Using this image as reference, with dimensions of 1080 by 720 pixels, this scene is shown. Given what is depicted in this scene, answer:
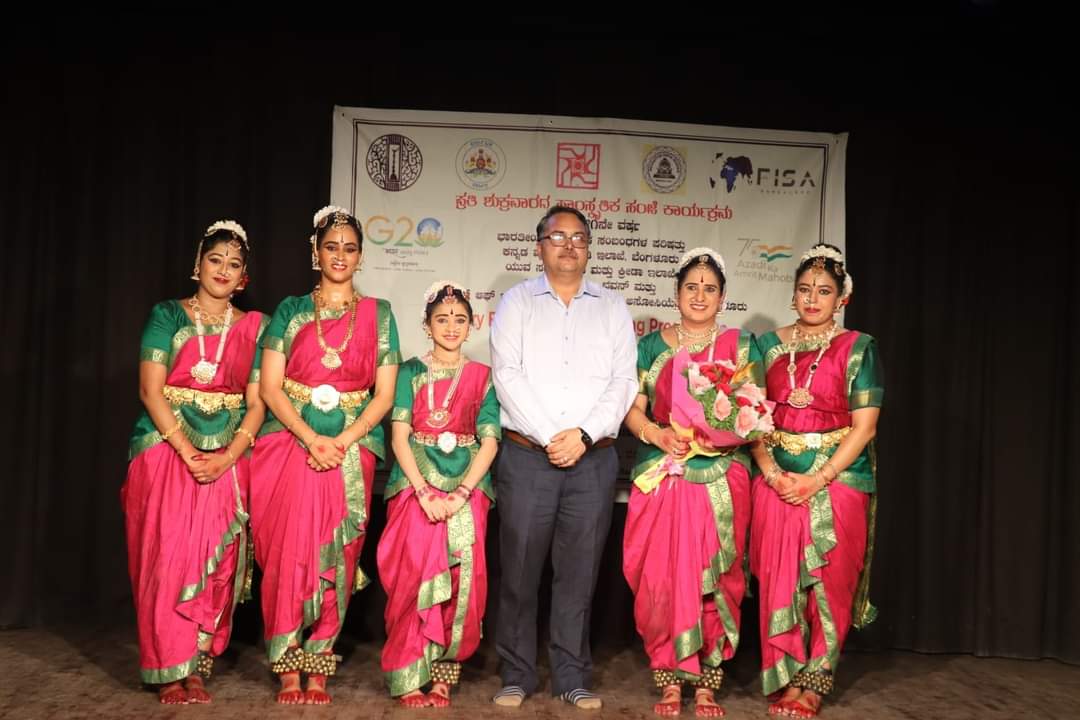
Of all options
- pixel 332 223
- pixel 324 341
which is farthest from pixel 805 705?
pixel 332 223

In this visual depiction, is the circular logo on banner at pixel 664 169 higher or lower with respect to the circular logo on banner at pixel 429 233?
higher

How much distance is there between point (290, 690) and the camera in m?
3.46

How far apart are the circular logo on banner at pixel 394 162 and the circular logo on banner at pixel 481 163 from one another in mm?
187

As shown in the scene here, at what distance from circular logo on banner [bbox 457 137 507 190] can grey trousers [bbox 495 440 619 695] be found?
1.35 metres

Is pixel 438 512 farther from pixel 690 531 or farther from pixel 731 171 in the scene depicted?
pixel 731 171

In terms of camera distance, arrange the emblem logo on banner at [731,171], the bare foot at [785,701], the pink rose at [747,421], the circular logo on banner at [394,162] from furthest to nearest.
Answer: the emblem logo on banner at [731,171]
the circular logo on banner at [394,162]
the bare foot at [785,701]
the pink rose at [747,421]

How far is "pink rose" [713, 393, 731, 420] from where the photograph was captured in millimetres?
3354

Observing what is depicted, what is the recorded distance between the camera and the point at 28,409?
4.32 meters

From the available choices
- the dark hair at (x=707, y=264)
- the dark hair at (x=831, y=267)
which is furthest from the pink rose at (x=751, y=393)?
the dark hair at (x=831, y=267)

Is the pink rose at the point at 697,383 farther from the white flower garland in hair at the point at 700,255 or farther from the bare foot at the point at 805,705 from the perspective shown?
the bare foot at the point at 805,705

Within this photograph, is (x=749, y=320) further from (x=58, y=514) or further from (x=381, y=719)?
(x=58, y=514)

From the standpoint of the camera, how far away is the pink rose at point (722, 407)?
335cm

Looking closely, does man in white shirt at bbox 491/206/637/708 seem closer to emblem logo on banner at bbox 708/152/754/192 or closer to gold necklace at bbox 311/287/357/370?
gold necklace at bbox 311/287/357/370

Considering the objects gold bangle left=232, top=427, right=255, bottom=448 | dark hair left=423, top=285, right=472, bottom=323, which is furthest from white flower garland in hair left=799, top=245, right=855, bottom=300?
gold bangle left=232, top=427, right=255, bottom=448
